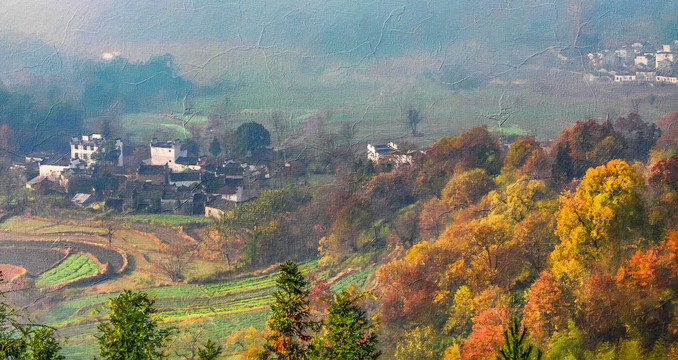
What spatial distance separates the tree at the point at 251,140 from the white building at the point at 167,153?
3.65 ft

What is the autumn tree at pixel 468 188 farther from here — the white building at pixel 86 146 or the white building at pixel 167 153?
the white building at pixel 86 146

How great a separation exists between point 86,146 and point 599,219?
10.3 metres

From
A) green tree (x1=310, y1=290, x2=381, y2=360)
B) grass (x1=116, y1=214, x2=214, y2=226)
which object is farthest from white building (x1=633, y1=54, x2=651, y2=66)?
green tree (x1=310, y1=290, x2=381, y2=360)

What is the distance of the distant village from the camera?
14.2 meters

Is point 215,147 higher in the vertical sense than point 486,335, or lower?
higher

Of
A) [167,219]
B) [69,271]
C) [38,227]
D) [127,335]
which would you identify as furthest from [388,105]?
[127,335]

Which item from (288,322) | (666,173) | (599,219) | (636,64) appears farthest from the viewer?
(636,64)

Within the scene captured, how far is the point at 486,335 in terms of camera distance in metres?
11.2

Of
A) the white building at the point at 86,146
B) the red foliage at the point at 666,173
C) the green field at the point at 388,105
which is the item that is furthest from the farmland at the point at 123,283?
the red foliage at the point at 666,173

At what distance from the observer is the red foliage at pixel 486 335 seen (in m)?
11.0

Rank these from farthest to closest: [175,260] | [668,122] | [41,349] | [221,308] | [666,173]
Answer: [668,122]
[175,260]
[221,308]
[666,173]
[41,349]

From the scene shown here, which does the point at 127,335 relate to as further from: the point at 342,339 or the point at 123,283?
the point at 123,283

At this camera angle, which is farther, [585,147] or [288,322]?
[585,147]

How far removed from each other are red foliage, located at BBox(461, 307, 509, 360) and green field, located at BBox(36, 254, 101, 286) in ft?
24.1
